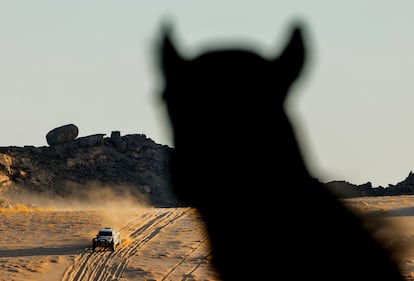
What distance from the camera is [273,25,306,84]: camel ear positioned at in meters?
2.52

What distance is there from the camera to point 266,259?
2.41m

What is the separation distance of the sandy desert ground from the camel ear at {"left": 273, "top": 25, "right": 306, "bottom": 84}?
18.6m

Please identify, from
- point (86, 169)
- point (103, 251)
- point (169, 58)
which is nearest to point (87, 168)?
point (86, 169)

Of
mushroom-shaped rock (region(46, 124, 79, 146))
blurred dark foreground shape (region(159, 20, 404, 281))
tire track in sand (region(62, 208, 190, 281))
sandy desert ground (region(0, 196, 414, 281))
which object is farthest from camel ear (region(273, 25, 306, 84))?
mushroom-shaped rock (region(46, 124, 79, 146))

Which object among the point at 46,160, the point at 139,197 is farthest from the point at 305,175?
the point at 46,160

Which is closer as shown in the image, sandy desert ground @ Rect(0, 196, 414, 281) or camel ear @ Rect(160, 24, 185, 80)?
camel ear @ Rect(160, 24, 185, 80)

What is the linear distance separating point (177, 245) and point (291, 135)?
123 feet

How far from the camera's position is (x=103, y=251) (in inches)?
1462

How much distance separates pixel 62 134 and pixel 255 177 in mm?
86132

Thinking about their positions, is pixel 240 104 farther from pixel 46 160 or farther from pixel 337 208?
pixel 46 160

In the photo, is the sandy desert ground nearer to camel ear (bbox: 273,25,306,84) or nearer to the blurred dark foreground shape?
the blurred dark foreground shape

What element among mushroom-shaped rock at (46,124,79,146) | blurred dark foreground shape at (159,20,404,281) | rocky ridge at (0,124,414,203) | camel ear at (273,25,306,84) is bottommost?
blurred dark foreground shape at (159,20,404,281)

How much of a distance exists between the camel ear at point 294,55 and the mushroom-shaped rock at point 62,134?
3377 inches

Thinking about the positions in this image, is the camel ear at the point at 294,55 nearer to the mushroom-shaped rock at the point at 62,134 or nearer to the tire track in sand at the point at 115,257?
the tire track in sand at the point at 115,257
